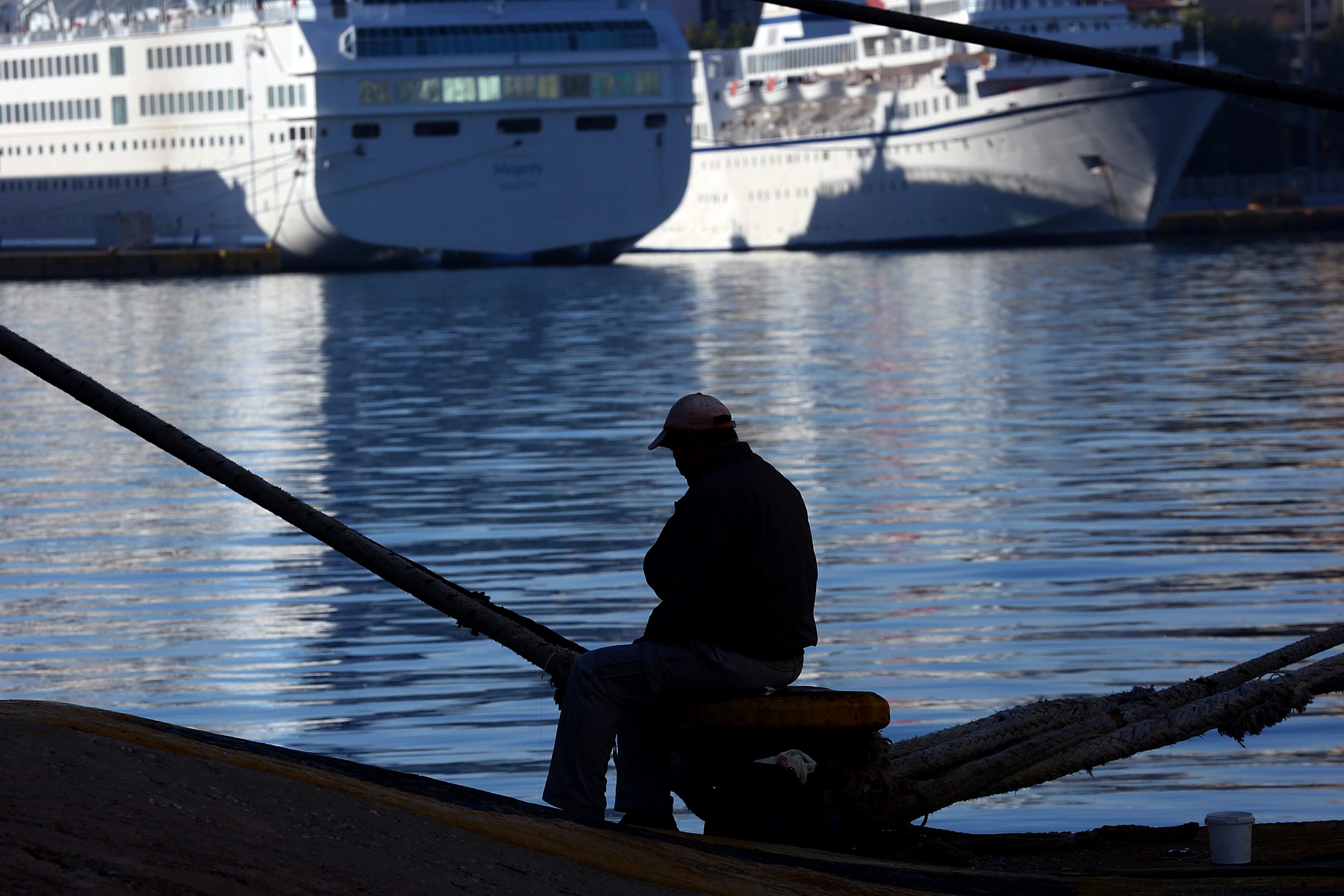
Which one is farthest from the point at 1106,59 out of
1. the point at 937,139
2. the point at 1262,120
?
the point at 1262,120

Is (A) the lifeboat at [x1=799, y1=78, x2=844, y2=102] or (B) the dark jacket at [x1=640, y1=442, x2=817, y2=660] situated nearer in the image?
(B) the dark jacket at [x1=640, y1=442, x2=817, y2=660]

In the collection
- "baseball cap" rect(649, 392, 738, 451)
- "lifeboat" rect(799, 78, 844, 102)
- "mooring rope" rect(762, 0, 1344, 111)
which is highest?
"mooring rope" rect(762, 0, 1344, 111)

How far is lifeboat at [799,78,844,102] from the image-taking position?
8600cm

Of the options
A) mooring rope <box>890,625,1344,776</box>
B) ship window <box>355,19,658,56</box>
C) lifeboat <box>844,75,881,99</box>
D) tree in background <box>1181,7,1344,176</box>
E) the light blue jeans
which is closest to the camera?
the light blue jeans

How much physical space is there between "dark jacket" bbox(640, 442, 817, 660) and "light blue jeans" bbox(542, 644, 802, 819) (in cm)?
5

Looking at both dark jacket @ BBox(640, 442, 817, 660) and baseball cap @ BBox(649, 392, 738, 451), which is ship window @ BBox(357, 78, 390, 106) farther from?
dark jacket @ BBox(640, 442, 817, 660)

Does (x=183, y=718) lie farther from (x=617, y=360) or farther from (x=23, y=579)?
(x=617, y=360)

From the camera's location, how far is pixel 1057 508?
16578 millimetres

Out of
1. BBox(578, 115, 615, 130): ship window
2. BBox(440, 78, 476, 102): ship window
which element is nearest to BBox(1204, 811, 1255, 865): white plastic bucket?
BBox(440, 78, 476, 102): ship window

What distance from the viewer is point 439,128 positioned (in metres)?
69.6

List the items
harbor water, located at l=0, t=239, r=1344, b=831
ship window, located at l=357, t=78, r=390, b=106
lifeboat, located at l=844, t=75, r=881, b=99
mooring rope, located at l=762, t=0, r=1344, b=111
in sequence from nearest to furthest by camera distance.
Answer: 1. mooring rope, located at l=762, t=0, r=1344, b=111
2. harbor water, located at l=0, t=239, r=1344, b=831
3. ship window, located at l=357, t=78, r=390, b=106
4. lifeboat, located at l=844, t=75, r=881, b=99

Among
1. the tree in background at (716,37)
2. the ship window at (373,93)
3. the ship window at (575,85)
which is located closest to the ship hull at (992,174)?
the ship window at (575,85)

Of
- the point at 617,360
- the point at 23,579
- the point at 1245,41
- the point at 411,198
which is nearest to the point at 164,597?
the point at 23,579

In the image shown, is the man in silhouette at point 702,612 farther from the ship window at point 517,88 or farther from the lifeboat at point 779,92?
the lifeboat at point 779,92
